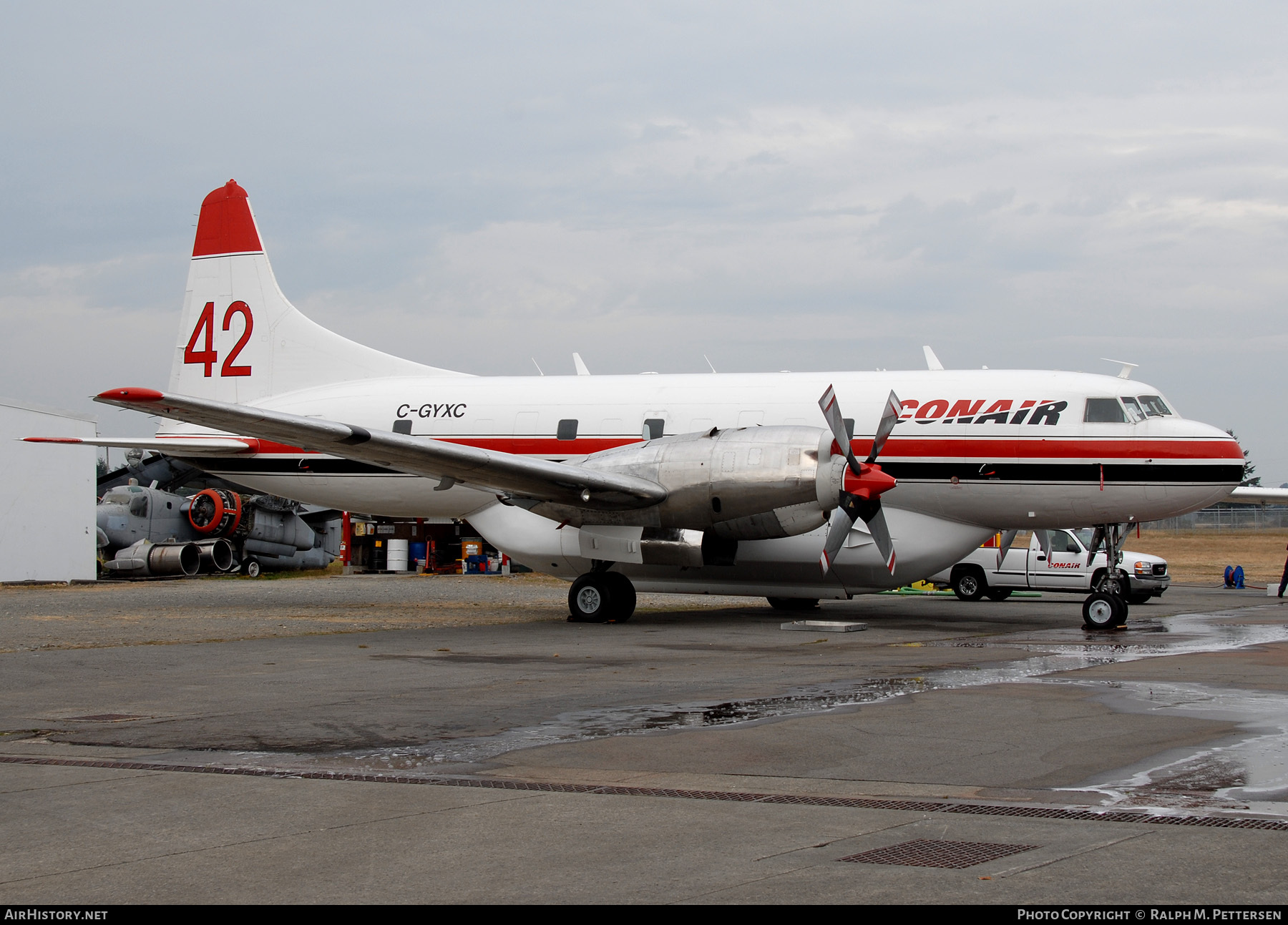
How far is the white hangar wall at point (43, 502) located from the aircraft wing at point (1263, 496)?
95.5ft

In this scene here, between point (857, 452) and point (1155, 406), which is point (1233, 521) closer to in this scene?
point (1155, 406)

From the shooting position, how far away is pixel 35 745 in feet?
26.2

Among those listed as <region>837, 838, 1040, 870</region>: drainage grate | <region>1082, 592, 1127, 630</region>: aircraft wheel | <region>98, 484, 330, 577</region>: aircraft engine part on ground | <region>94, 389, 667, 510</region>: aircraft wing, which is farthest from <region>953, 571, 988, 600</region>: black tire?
<region>837, 838, 1040, 870</region>: drainage grate

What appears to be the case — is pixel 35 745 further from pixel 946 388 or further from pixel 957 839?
pixel 946 388

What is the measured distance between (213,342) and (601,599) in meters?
10.7

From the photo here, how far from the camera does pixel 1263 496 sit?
25.2 m

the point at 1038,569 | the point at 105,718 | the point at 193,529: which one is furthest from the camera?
the point at 193,529

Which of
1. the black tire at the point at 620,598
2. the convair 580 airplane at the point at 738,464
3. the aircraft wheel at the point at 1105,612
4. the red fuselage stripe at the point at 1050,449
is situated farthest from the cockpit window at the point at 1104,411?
the black tire at the point at 620,598

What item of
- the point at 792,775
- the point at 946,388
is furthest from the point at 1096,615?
the point at 792,775

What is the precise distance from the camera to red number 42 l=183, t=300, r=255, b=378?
78.7 feet

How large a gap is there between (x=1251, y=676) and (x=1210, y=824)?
663 centimetres

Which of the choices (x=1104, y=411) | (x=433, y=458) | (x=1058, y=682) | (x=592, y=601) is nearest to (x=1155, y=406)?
(x=1104, y=411)

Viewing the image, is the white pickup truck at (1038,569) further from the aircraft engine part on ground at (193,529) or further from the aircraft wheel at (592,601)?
the aircraft engine part on ground at (193,529)

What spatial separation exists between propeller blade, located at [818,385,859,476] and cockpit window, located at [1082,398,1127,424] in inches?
149
